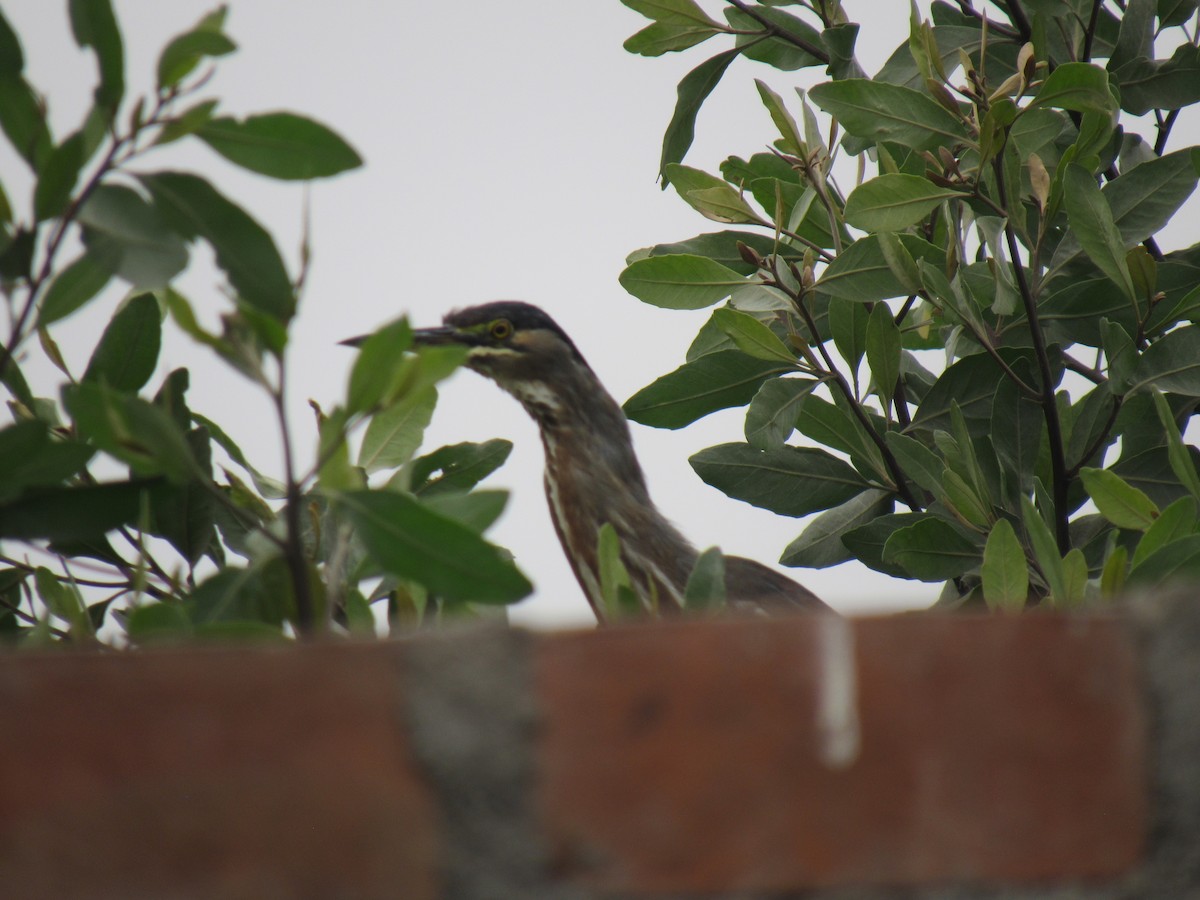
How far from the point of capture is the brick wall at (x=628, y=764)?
84 cm

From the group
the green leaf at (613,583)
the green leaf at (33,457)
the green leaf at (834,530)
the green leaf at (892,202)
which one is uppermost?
the green leaf at (892,202)

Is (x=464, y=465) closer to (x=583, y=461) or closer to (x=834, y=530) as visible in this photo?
(x=834, y=530)

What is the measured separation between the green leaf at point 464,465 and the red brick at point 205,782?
121 centimetres

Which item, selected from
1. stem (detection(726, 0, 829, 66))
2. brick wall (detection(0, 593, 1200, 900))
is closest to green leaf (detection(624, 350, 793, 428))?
stem (detection(726, 0, 829, 66))

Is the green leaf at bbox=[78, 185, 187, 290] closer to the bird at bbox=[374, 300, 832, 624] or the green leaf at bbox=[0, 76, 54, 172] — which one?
the green leaf at bbox=[0, 76, 54, 172]

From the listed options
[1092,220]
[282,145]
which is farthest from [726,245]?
[282,145]

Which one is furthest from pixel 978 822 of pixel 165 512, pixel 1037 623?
pixel 165 512

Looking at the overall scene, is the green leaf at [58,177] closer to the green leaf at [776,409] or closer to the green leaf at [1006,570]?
the green leaf at [1006,570]

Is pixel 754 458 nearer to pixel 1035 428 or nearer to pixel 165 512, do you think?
pixel 1035 428

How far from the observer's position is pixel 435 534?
108 centimetres

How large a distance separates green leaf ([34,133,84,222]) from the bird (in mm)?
2144

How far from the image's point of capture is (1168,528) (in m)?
1.52

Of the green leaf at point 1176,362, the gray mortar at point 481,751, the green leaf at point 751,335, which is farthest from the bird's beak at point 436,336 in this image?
the gray mortar at point 481,751

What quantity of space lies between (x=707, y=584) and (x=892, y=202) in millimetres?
1127
